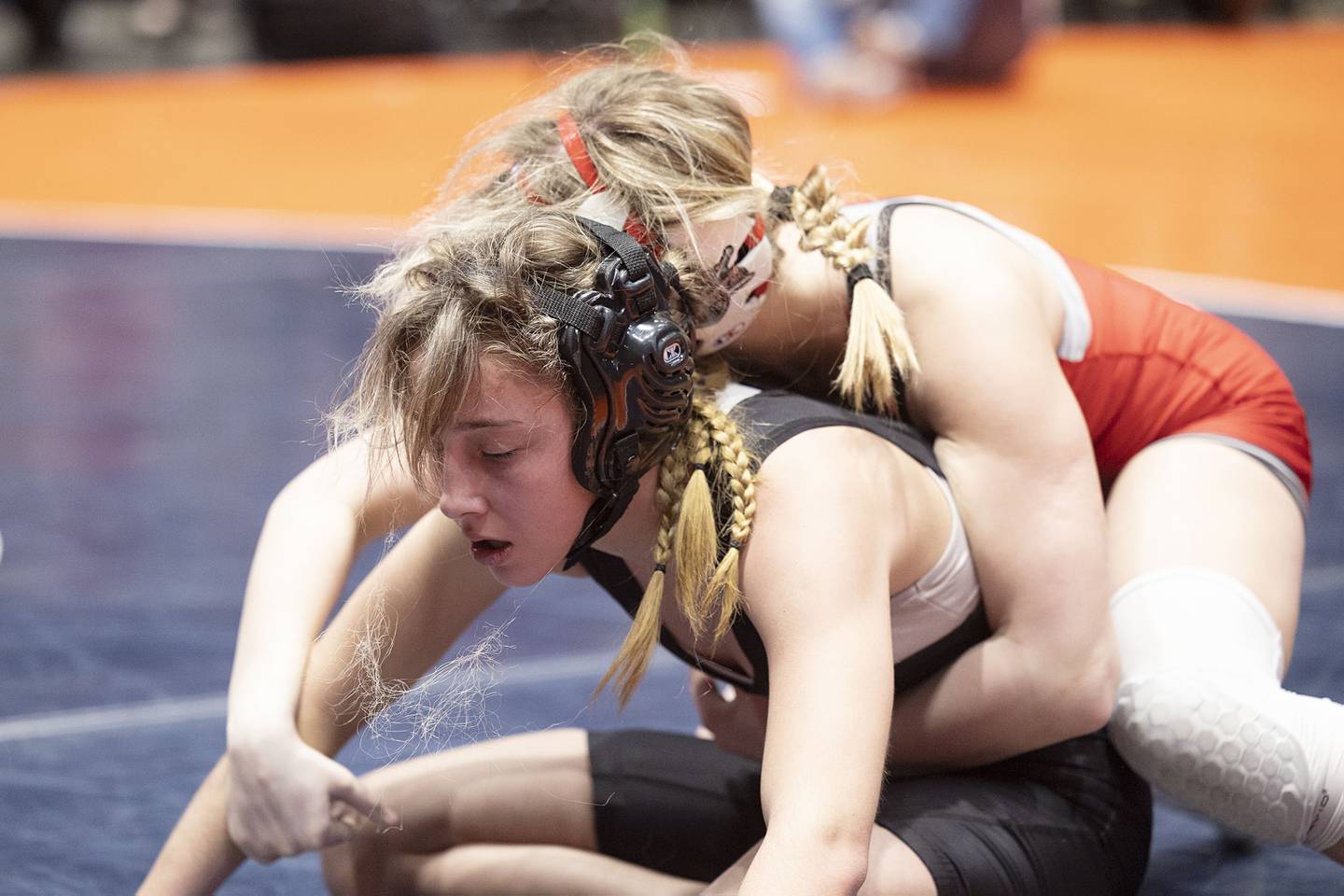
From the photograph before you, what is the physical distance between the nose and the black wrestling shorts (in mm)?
683

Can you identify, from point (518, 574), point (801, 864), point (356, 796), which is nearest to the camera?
point (801, 864)

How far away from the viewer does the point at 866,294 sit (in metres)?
2.05

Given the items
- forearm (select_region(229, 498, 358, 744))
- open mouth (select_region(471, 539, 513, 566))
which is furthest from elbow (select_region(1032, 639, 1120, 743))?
forearm (select_region(229, 498, 358, 744))

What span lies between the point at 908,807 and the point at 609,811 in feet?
1.69

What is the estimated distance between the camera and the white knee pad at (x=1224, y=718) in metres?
2.07

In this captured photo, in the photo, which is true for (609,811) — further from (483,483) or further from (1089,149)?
(1089,149)

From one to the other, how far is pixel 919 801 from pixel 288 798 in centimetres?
82

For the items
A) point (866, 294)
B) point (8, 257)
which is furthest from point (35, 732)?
point (8, 257)

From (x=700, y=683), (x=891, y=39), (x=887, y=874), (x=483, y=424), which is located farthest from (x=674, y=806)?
(x=891, y=39)

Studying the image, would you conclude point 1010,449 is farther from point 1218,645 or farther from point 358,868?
point 358,868

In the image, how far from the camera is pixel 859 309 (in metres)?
2.04

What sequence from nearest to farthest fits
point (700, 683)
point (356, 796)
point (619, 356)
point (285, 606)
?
point (619, 356)
point (356, 796)
point (285, 606)
point (700, 683)

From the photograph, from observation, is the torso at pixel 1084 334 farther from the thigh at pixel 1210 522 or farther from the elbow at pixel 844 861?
the elbow at pixel 844 861

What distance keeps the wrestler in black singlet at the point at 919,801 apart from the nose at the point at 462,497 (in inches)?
→ 12.9
